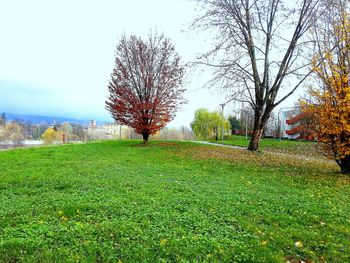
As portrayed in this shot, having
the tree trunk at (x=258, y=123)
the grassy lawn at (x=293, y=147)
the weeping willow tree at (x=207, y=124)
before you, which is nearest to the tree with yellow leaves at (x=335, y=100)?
the tree trunk at (x=258, y=123)

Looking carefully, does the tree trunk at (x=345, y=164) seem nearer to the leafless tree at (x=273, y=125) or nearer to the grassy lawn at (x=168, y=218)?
the grassy lawn at (x=168, y=218)

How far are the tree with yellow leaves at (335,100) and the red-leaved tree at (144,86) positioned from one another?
10775 millimetres

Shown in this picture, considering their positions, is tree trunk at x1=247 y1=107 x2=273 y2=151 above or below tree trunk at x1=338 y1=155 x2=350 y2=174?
above

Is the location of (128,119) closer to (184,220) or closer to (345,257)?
(184,220)

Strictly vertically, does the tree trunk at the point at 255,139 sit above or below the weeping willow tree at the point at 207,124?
below

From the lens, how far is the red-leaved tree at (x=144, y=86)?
18.5 m

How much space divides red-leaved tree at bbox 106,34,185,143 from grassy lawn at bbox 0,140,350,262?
10760mm

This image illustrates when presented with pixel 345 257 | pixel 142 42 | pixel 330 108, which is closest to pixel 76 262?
pixel 345 257

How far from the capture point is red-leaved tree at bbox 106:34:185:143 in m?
18.5

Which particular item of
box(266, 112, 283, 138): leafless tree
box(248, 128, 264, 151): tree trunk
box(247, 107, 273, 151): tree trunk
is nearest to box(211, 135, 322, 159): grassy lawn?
box(248, 128, 264, 151): tree trunk

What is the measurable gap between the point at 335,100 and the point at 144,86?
13004 millimetres

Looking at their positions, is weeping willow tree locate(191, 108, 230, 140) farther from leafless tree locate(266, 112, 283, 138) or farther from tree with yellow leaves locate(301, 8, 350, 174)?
tree with yellow leaves locate(301, 8, 350, 174)

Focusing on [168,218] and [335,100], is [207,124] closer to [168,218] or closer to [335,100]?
[335,100]

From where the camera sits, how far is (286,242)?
12.9ft
